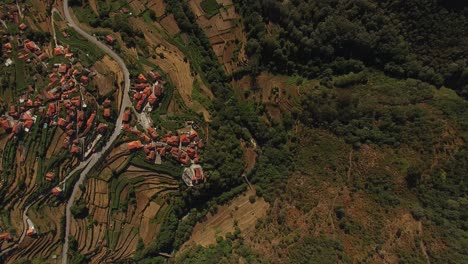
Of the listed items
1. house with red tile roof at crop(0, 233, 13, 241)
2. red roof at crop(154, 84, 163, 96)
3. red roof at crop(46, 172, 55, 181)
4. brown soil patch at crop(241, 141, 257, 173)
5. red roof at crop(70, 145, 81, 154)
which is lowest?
brown soil patch at crop(241, 141, 257, 173)

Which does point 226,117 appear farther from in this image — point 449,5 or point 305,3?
point 449,5

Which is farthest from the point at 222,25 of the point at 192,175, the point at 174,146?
the point at 192,175

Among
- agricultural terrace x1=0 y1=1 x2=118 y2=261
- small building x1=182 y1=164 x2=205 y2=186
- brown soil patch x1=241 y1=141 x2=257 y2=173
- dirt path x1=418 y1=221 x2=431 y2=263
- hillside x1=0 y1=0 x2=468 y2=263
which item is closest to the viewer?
dirt path x1=418 y1=221 x2=431 y2=263

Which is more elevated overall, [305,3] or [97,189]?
[305,3]

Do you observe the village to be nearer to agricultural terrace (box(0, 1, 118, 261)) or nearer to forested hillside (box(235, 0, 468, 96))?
agricultural terrace (box(0, 1, 118, 261))

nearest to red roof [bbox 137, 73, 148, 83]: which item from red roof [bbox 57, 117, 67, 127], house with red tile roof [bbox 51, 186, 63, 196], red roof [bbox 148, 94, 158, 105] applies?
red roof [bbox 148, 94, 158, 105]

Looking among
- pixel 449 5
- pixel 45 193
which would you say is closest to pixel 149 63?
pixel 45 193
